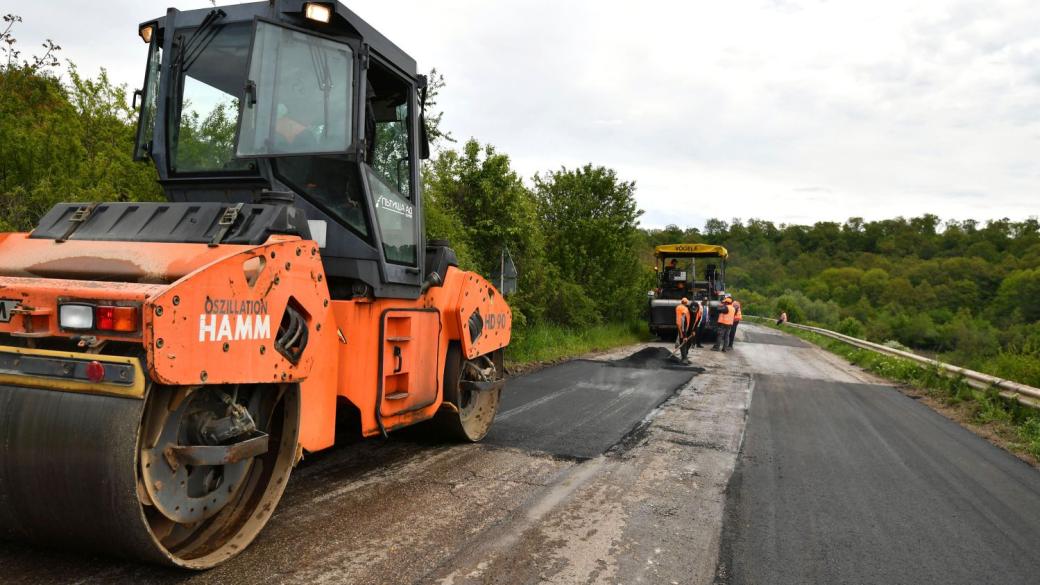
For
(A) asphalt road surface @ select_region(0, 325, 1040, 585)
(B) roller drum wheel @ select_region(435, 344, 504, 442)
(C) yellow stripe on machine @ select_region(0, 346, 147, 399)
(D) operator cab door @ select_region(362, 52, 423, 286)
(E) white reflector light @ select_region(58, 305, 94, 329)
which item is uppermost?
(D) operator cab door @ select_region(362, 52, 423, 286)

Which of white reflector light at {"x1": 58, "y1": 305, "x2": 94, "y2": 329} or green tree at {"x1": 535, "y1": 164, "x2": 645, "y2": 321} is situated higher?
green tree at {"x1": 535, "y1": 164, "x2": 645, "y2": 321}

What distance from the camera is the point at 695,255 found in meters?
22.5

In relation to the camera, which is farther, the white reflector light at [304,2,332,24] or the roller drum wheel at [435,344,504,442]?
the roller drum wheel at [435,344,504,442]

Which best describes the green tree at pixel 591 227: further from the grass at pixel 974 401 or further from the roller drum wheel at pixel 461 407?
the roller drum wheel at pixel 461 407

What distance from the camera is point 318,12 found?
3.88 metres

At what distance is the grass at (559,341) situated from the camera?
13.3 m

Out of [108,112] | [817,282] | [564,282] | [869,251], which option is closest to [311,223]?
[108,112]

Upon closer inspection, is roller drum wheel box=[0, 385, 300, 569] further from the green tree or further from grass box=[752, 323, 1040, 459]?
the green tree

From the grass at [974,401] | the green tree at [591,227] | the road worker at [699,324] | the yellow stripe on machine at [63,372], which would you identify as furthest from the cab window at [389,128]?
the green tree at [591,227]

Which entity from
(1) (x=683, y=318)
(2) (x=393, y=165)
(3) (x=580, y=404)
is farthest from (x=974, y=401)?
(2) (x=393, y=165)

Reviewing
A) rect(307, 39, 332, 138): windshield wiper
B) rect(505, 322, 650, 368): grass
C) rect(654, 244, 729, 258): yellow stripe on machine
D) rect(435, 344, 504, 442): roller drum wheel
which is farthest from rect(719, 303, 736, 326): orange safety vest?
rect(307, 39, 332, 138): windshield wiper

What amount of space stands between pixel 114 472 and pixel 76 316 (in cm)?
62

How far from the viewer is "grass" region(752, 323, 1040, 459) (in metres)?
7.83

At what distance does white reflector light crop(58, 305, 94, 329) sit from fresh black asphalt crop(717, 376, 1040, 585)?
9.93 feet
